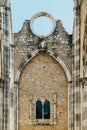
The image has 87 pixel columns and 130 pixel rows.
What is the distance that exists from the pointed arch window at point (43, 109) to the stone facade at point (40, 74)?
6cm

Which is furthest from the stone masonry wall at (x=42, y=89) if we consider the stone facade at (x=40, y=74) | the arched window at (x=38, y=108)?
the arched window at (x=38, y=108)

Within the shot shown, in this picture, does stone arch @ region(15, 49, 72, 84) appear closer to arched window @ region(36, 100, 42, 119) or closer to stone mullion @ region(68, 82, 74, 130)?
stone mullion @ region(68, 82, 74, 130)

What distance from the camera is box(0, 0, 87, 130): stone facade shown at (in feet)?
95.3

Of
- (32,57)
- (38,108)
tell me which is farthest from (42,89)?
(32,57)

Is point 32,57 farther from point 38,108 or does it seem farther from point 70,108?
point 70,108

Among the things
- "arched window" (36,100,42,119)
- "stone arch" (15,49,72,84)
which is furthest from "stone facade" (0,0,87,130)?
"arched window" (36,100,42,119)

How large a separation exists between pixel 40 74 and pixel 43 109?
1.53m

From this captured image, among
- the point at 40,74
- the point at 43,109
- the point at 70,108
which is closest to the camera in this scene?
the point at 70,108

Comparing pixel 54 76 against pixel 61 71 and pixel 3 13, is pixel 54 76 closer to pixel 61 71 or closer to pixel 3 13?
pixel 61 71

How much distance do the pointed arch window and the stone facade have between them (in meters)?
0.06

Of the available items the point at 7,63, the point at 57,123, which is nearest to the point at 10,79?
the point at 7,63

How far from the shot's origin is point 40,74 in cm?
2989

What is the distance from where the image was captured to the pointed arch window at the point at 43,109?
97.1 ft

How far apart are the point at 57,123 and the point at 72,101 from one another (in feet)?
3.79
